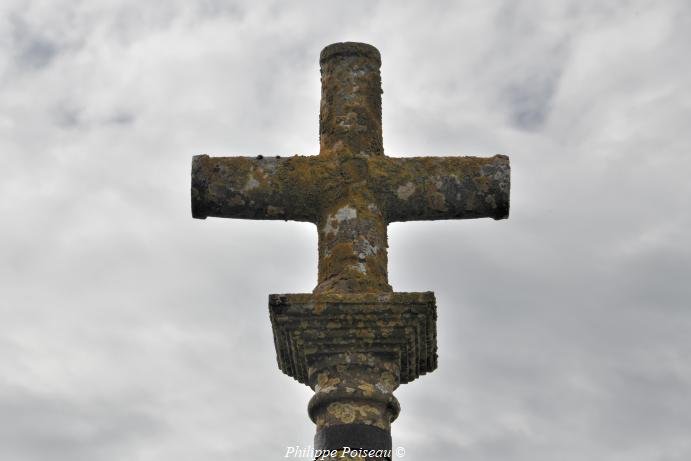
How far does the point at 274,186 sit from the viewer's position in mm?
6992

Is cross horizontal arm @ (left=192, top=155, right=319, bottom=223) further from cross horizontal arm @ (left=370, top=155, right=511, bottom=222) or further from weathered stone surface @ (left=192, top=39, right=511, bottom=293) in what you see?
cross horizontal arm @ (left=370, top=155, right=511, bottom=222)

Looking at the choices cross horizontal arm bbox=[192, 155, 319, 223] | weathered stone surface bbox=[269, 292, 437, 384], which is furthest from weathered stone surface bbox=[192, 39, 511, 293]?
weathered stone surface bbox=[269, 292, 437, 384]

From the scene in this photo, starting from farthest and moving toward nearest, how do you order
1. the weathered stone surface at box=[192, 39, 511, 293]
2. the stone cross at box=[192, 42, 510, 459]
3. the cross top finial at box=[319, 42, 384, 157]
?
the cross top finial at box=[319, 42, 384, 157], the weathered stone surface at box=[192, 39, 511, 293], the stone cross at box=[192, 42, 510, 459]

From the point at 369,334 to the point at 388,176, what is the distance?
1273 mm

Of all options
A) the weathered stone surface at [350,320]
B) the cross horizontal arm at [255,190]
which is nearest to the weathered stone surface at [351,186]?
the cross horizontal arm at [255,190]

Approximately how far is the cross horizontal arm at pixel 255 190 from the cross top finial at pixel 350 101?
261 mm

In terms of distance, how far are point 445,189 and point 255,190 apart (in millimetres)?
1148

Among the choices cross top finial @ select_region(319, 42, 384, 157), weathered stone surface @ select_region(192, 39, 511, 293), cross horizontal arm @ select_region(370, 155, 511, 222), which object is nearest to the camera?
weathered stone surface @ select_region(192, 39, 511, 293)

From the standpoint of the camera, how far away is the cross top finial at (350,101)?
717 cm

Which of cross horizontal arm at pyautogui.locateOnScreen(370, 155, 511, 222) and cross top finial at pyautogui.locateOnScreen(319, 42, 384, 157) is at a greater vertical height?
cross top finial at pyautogui.locateOnScreen(319, 42, 384, 157)

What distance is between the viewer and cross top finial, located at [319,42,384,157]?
7.17 metres

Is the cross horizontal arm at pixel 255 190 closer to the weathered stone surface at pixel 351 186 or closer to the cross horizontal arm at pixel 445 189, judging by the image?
the weathered stone surface at pixel 351 186

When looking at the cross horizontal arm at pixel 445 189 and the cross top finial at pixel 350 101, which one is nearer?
the cross horizontal arm at pixel 445 189

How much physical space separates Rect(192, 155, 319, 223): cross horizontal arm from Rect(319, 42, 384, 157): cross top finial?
261 mm
